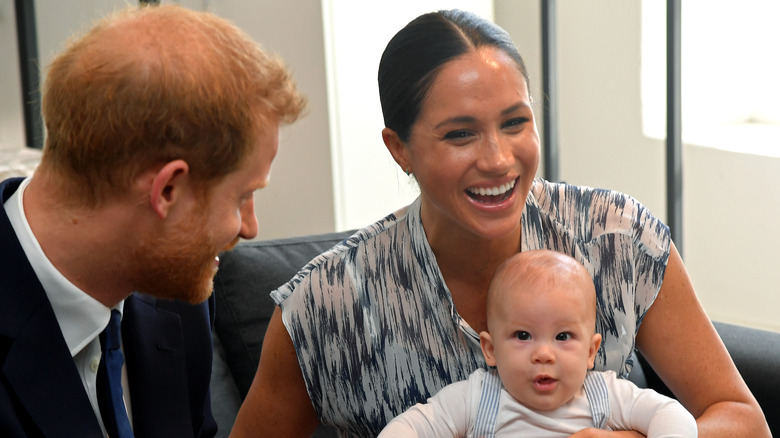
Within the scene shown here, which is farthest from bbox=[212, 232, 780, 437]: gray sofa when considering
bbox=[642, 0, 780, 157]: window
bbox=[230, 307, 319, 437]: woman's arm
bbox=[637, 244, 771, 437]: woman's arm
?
bbox=[642, 0, 780, 157]: window

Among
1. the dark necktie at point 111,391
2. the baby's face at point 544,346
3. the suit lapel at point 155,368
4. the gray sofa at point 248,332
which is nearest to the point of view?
the dark necktie at point 111,391

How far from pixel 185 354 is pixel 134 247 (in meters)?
0.39

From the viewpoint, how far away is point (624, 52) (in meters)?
4.64

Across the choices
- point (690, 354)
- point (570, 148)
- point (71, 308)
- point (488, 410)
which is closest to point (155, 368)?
point (71, 308)

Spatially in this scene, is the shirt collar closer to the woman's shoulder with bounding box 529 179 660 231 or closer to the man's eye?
the man's eye

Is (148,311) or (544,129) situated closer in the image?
(148,311)

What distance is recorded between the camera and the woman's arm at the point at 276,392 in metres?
1.99

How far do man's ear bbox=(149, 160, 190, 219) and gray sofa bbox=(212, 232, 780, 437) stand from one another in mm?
1127

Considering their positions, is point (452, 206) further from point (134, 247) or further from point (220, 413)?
point (220, 413)

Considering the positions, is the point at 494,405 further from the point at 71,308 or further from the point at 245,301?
the point at 245,301

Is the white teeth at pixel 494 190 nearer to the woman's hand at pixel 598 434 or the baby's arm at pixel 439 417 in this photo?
the baby's arm at pixel 439 417

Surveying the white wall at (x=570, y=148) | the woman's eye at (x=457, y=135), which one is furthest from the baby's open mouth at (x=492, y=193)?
the white wall at (x=570, y=148)

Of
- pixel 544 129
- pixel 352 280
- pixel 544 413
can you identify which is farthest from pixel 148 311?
pixel 544 129

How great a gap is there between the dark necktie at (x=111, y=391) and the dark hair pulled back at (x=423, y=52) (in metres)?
0.71
